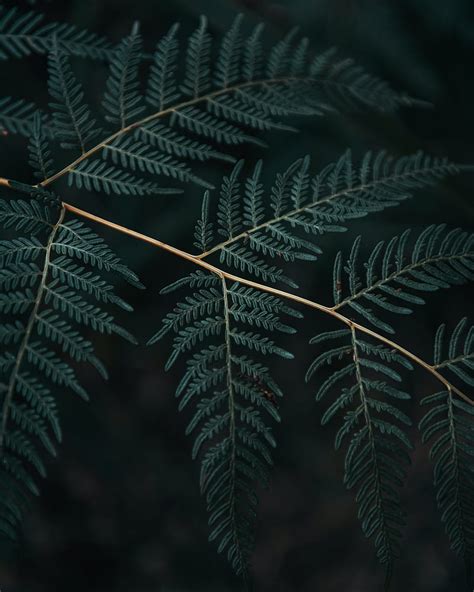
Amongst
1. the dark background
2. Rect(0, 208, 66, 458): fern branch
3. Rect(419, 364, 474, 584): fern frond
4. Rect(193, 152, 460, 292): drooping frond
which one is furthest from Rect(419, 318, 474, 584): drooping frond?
the dark background

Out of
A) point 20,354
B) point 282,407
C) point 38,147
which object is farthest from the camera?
point 282,407

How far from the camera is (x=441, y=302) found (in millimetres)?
1464

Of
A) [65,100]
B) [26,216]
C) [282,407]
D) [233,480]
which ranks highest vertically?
[65,100]

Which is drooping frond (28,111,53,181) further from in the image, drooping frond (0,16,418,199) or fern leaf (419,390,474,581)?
fern leaf (419,390,474,581)

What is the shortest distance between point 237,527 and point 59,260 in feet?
1.15

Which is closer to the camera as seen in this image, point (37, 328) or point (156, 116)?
point (37, 328)

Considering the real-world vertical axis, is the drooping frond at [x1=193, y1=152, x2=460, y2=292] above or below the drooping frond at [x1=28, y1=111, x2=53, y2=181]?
above

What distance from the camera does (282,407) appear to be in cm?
152

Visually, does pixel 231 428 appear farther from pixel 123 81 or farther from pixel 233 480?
pixel 123 81

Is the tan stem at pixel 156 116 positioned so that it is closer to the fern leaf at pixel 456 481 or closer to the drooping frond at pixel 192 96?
the drooping frond at pixel 192 96

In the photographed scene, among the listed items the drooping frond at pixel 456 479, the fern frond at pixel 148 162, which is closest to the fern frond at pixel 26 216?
the fern frond at pixel 148 162

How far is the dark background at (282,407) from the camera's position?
1.40m

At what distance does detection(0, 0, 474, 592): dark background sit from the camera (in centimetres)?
140

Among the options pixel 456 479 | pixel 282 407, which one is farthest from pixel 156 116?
pixel 282 407
